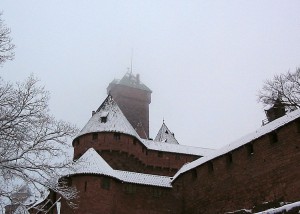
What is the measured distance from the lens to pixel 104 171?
1083 inches

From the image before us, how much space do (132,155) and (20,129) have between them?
71.1 ft

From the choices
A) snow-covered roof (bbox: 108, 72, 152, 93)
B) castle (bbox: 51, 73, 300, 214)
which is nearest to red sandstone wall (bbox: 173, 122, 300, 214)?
castle (bbox: 51, 73, 300, 214)

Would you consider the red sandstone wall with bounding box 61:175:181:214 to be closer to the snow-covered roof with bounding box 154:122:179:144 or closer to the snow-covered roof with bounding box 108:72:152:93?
the snow-covered roof with bounding box 154:122:179:144

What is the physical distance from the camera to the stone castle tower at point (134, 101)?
48.8 meters

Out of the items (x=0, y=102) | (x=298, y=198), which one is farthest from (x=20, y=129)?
(x=298, y=198)

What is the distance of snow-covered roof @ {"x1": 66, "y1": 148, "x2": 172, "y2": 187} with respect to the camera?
88.7 feet

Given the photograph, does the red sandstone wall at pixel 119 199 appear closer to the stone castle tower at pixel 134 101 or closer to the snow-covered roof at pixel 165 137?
the snow-covered roof at pixel 165 137

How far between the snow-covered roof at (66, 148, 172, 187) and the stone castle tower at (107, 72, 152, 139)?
16.9 metres

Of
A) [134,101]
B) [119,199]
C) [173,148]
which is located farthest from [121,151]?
[134,101]

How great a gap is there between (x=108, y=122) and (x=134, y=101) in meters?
16.8

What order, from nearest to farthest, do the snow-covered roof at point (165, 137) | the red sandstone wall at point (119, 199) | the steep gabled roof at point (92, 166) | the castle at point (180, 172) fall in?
the castle at point (180, 172) → the red sandstone wall at point (119, 199) → the steep gabled roof at point (92, 166) → the snow-covered roof at point (165, 137)

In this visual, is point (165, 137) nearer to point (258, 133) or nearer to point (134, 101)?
point (134, 101)

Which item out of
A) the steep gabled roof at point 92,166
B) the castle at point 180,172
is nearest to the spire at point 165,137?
the castle at point 180,172

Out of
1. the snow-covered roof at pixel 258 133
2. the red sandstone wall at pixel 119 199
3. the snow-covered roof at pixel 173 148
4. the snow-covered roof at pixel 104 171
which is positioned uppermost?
the snow-covered roof at pixel 173 148
